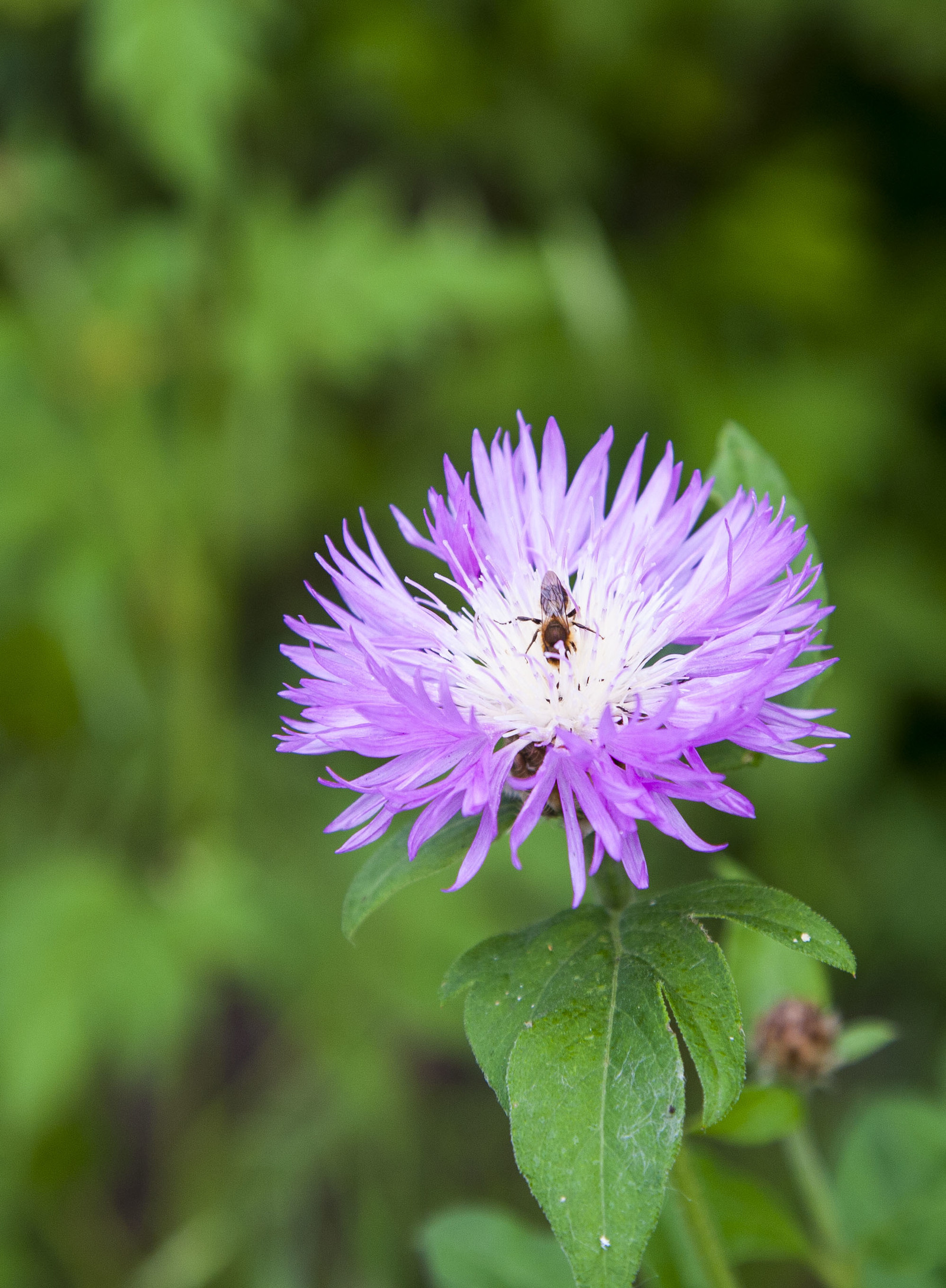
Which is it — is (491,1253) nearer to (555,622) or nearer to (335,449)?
(555,622)

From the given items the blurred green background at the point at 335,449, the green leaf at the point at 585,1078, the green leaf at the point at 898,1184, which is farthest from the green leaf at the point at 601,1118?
the blurred green background at the point at 335,449

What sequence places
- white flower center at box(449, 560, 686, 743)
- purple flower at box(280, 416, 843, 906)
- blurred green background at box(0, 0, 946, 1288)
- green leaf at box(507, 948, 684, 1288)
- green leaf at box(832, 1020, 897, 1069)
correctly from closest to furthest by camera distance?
1. green leaf at box(507, 948, 684, 1288)
2. purple flower at box(280, 416, 843, 906)
3. white flower center at box(449, 560, 686, 743)
4. green leaf at box(832, 1020, 897, 1069)
5. blurred green background at box(0, 0, 946, 1288)

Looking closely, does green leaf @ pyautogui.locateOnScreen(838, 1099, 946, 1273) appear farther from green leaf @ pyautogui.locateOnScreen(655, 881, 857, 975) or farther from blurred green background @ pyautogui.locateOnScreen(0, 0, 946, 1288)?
blurred green background @ pyautogui.locateOnScreen(0, 0, 946, 1288)

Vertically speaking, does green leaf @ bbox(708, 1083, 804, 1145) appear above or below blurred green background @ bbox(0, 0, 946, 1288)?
below

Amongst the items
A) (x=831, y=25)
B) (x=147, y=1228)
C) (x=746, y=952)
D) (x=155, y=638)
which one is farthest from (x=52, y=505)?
(x=831, y=25)

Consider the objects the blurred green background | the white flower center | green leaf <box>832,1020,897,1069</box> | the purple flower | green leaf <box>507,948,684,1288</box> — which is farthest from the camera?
the blurred green background

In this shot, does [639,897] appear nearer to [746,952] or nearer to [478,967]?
[478,967]

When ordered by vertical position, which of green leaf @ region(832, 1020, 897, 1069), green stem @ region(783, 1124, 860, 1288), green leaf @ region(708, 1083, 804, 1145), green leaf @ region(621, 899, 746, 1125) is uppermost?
green leaf @ region(621, 899, 746, 1125)

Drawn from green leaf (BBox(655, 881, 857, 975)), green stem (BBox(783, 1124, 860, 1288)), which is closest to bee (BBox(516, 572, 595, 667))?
green leaf (BBox(655, 881, 857, 975))

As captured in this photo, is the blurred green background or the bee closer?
the bee
